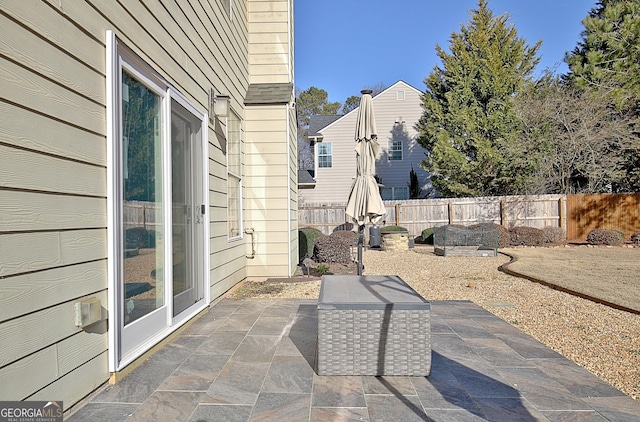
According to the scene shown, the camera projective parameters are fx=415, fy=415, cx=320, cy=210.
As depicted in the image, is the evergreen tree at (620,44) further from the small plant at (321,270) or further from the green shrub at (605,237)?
the small plant at (321,270)

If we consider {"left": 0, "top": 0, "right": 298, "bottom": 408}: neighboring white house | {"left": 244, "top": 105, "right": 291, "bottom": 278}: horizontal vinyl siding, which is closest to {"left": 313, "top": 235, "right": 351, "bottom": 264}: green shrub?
{"left": 244, "top": 105, "right": 291, "bottom": 278}: horizontal vinyl siding

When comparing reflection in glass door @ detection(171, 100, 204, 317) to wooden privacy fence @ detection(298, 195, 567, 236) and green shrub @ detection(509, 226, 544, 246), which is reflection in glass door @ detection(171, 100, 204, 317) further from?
wooden privacy fence @ detection(298, 195, 567, 236)

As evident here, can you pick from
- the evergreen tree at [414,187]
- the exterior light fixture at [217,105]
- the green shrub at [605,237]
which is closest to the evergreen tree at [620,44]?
the green shrub at [605,237]

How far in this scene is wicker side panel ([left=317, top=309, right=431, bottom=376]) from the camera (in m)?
2.80

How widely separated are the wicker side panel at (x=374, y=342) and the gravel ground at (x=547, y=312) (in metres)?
1.60

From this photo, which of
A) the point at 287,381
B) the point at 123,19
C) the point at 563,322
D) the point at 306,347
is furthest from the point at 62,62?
the point at 563,322

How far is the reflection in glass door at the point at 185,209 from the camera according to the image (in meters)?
3.88

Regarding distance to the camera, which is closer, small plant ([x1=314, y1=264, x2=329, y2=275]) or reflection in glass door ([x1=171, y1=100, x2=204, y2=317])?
reflection in glass door ([x1=171, y1=100, x2=204, y2=317])

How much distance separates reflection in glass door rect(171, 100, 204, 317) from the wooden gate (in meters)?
15.9

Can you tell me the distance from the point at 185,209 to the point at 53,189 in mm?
2008

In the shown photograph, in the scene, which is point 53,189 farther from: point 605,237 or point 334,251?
point 605,237

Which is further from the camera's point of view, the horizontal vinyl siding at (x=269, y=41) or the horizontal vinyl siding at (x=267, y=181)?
the horizontal vinyl siding at (x=269, y=41)

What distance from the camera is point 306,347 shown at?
349 centimetres

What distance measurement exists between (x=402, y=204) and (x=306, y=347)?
14503mm
